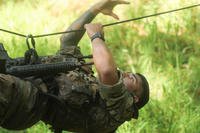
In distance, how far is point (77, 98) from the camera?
3258 millimetres

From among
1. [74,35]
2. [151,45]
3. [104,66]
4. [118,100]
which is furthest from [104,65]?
[151,45]

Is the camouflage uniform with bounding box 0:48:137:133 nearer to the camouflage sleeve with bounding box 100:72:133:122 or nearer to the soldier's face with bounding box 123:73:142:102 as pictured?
the camouflage sleeve with bounding box 100:72:133:122

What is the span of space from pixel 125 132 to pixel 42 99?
1.07m

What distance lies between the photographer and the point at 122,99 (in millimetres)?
3275

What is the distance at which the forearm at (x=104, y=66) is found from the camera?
3154 millimetres

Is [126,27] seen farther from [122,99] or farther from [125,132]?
[122,99]

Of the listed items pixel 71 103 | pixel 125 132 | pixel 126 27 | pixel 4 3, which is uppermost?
pixel 4 3

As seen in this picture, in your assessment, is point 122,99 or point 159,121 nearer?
point 122,99

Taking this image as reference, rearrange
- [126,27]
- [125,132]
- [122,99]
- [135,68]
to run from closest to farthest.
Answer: [122,99] → [125,132] → [135,68] → [126,27]

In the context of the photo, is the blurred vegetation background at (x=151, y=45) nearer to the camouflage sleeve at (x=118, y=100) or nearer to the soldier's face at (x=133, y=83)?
the soldier's face at (x=133, y=83)

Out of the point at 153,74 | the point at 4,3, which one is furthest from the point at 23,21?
the point at 153,74

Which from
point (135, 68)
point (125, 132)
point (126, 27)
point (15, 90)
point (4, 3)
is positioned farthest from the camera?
point (4, 3)

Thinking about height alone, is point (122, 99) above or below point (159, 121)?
above

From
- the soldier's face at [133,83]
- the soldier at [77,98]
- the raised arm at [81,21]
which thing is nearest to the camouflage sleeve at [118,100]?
the soldier at [77,98]
